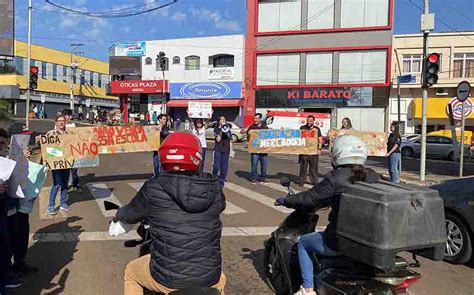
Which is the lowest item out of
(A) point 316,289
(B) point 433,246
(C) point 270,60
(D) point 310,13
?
(A) point 316,289

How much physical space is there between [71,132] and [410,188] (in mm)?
8308

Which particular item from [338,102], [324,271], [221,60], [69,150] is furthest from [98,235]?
[221,60]

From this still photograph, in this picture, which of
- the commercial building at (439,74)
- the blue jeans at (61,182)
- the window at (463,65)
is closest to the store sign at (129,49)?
the commercial building at (439,74)

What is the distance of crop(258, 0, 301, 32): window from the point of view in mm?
41094

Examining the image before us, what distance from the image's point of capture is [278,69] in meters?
41.0

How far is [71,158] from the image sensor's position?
9.59 meters

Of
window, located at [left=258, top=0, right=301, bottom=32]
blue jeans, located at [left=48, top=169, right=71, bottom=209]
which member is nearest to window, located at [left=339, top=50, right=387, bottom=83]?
window, located at [left=258, top=0, right=301, bottom=32]

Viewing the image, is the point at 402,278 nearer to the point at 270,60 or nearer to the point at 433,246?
the point at 433,246

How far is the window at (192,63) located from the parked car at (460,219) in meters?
39.6

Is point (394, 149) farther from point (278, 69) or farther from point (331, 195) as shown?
point (278, 69)

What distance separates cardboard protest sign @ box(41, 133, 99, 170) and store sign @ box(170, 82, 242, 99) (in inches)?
1255

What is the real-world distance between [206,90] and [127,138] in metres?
31.6

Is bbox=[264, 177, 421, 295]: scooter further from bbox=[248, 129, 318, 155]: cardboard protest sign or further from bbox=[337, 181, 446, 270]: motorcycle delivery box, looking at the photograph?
bbox=[248, 129, 318, 155]: cardboard protest sign

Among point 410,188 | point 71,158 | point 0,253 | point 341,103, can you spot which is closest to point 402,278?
point 410,188
